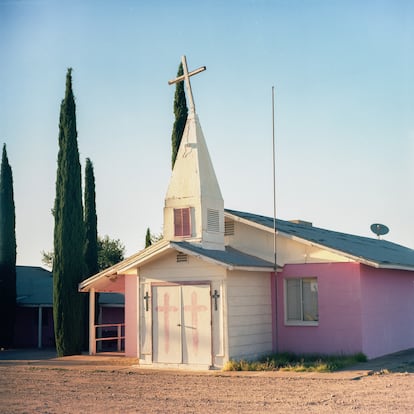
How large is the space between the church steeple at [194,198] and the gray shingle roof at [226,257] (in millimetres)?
487

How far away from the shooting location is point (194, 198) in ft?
62.5

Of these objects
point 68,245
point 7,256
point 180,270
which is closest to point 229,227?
point 180,270

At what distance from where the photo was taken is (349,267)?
1867 centimetres

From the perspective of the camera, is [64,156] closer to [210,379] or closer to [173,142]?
[173,142]

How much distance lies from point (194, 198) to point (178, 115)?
23.5ft

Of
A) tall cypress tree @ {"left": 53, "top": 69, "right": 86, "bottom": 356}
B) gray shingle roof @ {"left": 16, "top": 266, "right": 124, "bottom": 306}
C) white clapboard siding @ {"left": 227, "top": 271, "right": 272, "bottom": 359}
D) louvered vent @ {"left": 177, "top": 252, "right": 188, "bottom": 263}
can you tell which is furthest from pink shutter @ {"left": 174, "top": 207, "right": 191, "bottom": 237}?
gray shingle roof @ {"left": 16, "top": 266, "right": 124, "bottom": 306}

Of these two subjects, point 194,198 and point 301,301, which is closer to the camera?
point 194,198

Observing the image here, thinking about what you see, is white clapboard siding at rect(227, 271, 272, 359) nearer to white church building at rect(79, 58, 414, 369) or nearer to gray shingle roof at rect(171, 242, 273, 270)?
white church building at rect(79, 58, 414, 369)

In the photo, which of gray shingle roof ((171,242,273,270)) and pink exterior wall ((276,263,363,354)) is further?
pink exterior wall ((276,263,363,354))

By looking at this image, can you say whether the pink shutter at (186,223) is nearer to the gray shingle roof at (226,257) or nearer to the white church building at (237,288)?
the white church building at (237,288)

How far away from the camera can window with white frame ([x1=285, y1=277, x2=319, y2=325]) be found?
→ 1922 cm

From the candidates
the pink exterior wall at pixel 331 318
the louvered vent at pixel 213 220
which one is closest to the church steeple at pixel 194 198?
the louvered vent at pixel 213 220

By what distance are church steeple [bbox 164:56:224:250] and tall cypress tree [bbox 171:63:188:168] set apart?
4.88m

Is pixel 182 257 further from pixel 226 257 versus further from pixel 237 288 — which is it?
pixel 237 288
